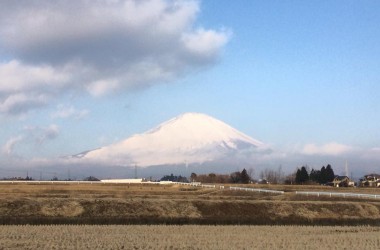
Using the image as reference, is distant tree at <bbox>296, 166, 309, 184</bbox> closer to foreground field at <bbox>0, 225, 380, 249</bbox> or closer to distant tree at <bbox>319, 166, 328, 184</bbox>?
distant tree at <bbox>319, 166, 328, 184</bbox>

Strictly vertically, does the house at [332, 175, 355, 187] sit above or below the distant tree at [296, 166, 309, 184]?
below

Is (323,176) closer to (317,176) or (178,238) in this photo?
(317,176)

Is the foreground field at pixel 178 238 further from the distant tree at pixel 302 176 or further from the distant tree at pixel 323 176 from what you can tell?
the distant tree at pixel 323 176

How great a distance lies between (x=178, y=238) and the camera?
28578 mm

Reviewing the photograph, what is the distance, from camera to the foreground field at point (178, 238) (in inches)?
1001

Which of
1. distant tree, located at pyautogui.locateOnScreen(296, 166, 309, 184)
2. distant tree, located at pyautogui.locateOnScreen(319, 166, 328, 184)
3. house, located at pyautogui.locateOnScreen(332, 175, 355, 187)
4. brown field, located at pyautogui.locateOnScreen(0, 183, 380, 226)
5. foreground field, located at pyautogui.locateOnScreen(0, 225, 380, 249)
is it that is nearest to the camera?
foreground field, located at pyautogui.locateOnScreen(0, 225, 380, 249)

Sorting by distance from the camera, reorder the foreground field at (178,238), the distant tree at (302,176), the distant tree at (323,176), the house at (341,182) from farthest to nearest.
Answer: the distant tree at (323,176)
the distant tree at (302,176)
the house at (341,182)
the foreground field at (178,238)

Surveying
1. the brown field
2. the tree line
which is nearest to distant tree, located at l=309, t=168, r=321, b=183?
the tree line

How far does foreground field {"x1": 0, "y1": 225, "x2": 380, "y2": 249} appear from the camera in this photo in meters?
25.4

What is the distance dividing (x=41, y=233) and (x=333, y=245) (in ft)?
51.9

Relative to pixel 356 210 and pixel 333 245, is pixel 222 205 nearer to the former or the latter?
pixel 356 210

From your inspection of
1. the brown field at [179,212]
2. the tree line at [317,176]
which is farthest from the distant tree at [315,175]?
the brown field at [179,212]

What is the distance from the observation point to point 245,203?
5103 cm

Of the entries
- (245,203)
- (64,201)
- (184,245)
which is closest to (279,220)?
(245,203)
